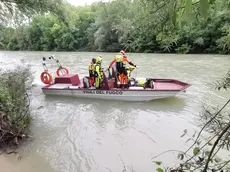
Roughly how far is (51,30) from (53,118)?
40413 mm

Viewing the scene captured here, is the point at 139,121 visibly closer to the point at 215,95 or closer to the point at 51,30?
the point at 215,95

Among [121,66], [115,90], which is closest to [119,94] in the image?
[115,90]

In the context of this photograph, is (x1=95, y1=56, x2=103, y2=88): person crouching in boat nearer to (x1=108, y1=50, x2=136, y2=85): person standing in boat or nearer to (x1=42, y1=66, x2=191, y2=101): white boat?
(x1=42, y1=66, x2=191, y2=101): white boat

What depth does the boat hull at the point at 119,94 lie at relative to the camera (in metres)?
8.28

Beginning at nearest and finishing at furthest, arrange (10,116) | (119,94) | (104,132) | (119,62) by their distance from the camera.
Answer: (10,116) < (104,132) < (119,62) < (119,94)

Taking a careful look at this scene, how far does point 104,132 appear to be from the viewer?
6355 mm

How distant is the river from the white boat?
240 mm

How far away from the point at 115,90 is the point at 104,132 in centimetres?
243

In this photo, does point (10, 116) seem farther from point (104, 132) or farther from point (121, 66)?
point (121, 66)

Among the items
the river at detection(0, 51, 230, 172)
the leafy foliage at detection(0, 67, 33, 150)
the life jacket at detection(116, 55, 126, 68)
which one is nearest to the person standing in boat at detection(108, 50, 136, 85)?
the life jacket at detection(116, 55, 126, 68)

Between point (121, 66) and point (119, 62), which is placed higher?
point (119, 62)

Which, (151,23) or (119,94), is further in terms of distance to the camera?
(119,94)

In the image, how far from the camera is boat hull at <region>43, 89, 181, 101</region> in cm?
828

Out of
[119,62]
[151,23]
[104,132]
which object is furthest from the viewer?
[119,62]
